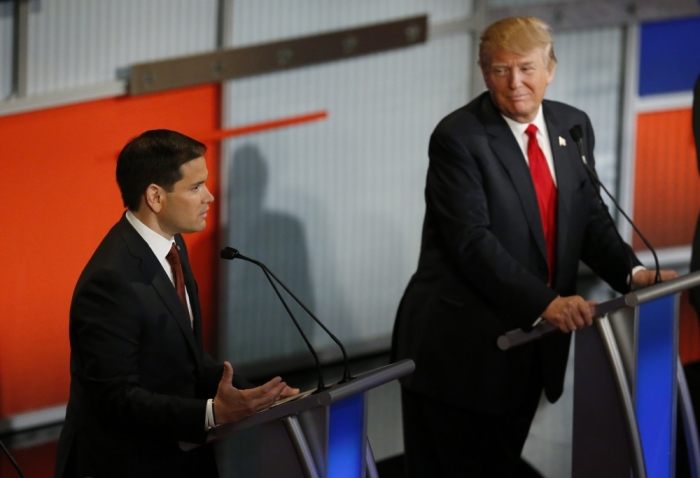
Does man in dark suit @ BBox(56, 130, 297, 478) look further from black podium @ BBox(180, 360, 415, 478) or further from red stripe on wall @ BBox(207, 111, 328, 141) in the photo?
red stripe on wall @ BBox(207, 111, 328, 141)

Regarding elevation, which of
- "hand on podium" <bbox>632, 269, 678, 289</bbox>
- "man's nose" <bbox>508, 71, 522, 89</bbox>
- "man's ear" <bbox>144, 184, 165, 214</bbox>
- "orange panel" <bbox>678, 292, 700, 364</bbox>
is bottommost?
"orange panel" <bbox>678, 292, 700, 364</bbox>

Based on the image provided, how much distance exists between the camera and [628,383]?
226cm

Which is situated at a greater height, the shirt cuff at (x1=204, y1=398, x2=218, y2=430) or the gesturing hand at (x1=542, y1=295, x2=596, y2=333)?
the gesturing hand at (x1=542, y1=295, x2=596, y2=333)

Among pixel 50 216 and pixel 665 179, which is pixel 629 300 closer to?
pixel 50 216

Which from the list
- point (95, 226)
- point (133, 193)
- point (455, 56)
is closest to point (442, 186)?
point (133, 193)

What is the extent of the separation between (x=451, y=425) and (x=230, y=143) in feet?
5.77

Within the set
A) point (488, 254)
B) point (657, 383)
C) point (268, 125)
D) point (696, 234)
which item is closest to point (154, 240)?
point (488, 254)

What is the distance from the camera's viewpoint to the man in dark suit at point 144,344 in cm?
203

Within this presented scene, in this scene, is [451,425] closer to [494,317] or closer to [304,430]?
[494,317]

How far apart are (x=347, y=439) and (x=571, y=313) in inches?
26.0

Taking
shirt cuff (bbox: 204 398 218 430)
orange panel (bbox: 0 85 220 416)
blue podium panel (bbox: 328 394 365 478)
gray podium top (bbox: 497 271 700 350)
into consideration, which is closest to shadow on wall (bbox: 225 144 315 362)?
orange panel (bbox: 0 85 220 416)

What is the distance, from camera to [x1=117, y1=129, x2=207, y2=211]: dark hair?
2166mm

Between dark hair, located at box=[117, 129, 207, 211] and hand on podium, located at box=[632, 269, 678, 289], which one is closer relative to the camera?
dark hair, located at box=[117, 129, 207, 211]

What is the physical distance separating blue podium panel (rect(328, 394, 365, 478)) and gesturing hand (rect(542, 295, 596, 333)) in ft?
2.01
